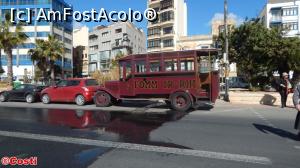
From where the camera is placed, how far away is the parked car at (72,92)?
1911 cm

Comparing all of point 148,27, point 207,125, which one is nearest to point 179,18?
point 148,27

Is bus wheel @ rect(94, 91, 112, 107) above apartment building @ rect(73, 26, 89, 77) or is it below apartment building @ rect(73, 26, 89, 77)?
below

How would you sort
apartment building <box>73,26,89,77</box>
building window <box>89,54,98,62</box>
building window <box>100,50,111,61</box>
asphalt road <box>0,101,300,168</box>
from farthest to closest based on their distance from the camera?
1. apartment building <box>73,26,89,77</box>
2. building window <box>89,54,98,62</box>
3. building window <box>100,50,111,61</box>
4. asphalt road <box>0,101,300,168</box>

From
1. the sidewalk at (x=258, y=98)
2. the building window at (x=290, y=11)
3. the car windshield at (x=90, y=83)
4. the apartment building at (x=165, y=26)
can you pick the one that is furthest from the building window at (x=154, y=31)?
the car windshield at (x=90, y=83)

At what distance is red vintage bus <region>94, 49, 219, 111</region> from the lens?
15773 millimetres

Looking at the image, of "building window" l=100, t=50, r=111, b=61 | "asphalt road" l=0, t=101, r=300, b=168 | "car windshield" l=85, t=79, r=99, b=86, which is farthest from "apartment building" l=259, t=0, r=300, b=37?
"asphalt road" l=0, t=101, r=300, b=168

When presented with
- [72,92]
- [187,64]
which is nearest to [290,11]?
[187,64]

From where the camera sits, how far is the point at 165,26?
78438 mm

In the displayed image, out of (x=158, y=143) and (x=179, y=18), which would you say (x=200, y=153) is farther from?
(x=179, y=18)

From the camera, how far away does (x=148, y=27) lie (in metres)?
81.6

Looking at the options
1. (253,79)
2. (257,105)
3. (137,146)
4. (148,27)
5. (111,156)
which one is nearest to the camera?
(111,156)

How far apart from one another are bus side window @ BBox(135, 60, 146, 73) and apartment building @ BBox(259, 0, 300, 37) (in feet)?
173

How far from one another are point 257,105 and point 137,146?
12.6 m

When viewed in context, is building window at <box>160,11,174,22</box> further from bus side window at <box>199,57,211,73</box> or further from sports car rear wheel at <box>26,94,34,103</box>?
bus side window at <box>199,57,211,73</box>
